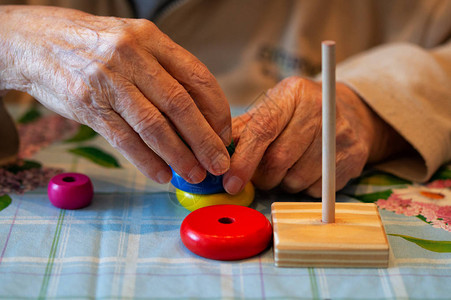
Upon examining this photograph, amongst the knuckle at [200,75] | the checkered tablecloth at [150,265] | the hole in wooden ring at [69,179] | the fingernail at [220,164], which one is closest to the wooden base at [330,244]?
the checkered tablecloth at [150,265]

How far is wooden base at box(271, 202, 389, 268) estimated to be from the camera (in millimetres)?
648

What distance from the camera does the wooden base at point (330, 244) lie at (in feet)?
2.13

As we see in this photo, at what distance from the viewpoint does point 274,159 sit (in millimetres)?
816

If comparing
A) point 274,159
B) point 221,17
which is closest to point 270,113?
point 274,159

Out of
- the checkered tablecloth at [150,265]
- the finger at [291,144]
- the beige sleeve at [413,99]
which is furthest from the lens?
the beige sleeve at [413,99]

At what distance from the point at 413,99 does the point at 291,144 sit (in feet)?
1.01

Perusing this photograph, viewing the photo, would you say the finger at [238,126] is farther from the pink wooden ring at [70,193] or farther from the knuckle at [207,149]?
the pink wooden ring at [70,193]

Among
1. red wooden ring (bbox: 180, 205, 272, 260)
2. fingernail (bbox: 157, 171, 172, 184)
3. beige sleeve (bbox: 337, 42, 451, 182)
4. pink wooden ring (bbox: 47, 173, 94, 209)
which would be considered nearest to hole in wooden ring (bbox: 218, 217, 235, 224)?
red wooden ring (bbox: 180, 205, 272, 260)

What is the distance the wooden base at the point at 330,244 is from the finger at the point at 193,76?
0.62 ft

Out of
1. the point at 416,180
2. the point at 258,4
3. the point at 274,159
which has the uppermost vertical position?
the point at 258,4

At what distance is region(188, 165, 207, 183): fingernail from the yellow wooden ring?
4 centimetres

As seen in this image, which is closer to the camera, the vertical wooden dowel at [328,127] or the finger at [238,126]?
the vertical wooden dowel at [328,127]

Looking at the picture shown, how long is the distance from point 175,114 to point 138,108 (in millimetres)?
52

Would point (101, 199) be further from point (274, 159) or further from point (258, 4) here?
point (258, 4)
